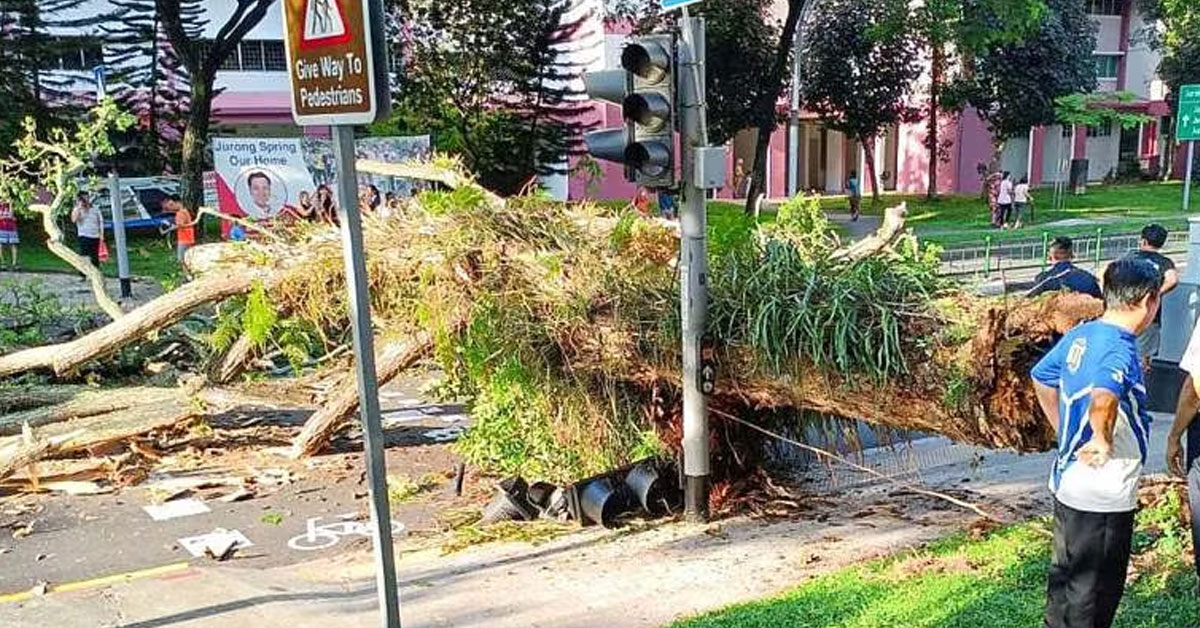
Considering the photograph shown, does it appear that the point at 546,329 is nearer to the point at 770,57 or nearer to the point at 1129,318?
the point at 1129,318

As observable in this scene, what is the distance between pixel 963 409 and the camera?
5.42 m

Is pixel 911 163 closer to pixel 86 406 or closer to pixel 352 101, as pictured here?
pixel 86 406

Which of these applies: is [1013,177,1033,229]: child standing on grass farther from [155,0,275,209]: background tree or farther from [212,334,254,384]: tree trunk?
[212,334,254,384]: tree trunk

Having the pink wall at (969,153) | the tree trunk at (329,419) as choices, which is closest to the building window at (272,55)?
the pink wall at (969,153)

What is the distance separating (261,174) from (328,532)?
17.0m

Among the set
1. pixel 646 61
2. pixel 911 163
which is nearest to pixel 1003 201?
pixel 911 163

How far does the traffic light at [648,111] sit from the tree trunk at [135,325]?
→ 13.4 feet

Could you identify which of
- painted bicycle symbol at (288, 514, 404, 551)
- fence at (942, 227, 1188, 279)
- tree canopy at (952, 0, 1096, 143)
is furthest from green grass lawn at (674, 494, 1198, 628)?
tree canopy at (952, 0, 1096, 143)

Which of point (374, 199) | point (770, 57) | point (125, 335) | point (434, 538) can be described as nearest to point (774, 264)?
point (434, 538)

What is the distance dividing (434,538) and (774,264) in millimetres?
3181

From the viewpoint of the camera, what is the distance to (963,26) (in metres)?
24.6

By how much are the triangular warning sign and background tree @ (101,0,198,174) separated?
89.5 feet

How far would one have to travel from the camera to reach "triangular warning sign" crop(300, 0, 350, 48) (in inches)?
124

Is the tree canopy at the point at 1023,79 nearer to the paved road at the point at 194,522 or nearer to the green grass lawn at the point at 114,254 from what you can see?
the green grass lawn at the point at 114,254
